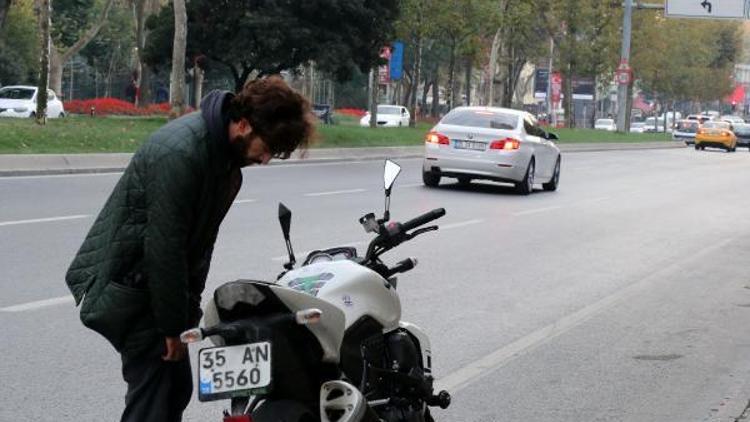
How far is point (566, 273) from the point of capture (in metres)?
13.1

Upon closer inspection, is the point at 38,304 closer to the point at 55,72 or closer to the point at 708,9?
the point at 708,9

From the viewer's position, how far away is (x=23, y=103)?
42344 mm

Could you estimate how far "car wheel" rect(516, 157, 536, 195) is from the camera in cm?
2373

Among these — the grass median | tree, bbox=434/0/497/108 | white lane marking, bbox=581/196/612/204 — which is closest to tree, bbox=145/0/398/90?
the grass median

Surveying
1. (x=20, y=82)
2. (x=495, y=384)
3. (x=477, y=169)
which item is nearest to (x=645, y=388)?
(x=495, y=384)

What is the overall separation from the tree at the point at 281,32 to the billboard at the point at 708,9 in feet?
38.1

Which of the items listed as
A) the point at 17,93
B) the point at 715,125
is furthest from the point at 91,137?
the point at 715,125

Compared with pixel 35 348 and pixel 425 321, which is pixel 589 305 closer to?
pixel 425 321

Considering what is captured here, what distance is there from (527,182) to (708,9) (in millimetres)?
23670

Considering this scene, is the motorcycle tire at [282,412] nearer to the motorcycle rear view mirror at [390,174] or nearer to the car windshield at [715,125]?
the motorcycle rear view mirror at [390,174]

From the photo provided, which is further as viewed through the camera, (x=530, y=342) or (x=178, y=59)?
(x=178, y=59)

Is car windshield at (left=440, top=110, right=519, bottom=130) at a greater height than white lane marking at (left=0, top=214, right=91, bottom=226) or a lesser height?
greater

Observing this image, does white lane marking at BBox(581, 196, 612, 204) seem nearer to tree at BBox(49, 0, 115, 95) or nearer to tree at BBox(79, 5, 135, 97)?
tree at BBox(49, 0, 115, 95)

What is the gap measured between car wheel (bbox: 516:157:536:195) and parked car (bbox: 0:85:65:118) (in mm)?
20642
